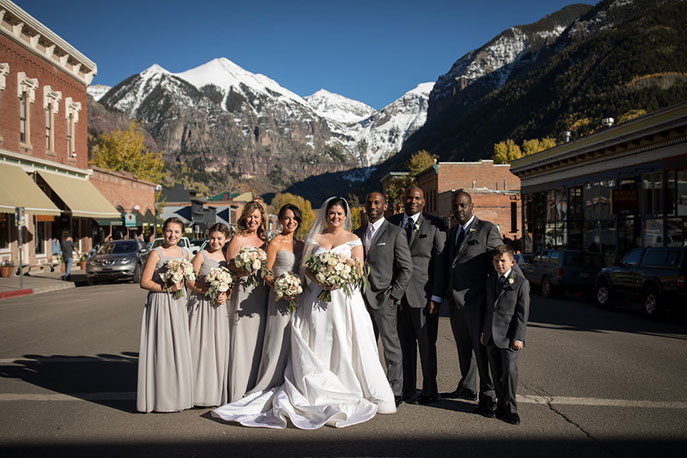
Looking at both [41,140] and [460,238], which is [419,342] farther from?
Answer: [41,140]

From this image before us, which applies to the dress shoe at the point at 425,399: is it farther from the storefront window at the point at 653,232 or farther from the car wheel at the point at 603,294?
the storefront window at the point at 653,232

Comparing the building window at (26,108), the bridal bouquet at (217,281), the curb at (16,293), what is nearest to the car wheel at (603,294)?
the bridal bouquet at (217,281)

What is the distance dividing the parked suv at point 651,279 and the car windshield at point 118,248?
18761 millimetres

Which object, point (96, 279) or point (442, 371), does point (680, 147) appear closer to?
point (442, 371)

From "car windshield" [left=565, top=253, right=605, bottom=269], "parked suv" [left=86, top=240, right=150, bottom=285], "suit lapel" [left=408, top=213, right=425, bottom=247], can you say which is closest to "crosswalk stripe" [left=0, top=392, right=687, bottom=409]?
"suit lapel" [left=408, top=213, right=425, bottom=247]

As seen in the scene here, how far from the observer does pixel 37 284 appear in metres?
21.4

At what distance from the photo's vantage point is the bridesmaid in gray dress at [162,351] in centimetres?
562

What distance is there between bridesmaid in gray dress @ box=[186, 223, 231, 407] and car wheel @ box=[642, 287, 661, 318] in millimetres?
11363

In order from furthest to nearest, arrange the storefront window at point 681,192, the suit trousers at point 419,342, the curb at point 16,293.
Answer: the storefront window at point 681,192 < the curb at point 16,293 < the suit trousers at point 419,342

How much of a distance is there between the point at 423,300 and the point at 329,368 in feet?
4.13

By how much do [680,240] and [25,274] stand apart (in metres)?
28.5

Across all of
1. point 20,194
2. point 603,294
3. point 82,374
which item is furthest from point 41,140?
point 603,294

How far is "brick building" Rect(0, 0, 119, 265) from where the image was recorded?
25203mm

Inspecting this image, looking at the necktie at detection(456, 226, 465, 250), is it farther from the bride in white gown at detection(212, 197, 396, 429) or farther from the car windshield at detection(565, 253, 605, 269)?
the car windshield at detection(565, 253, 605, 269)
